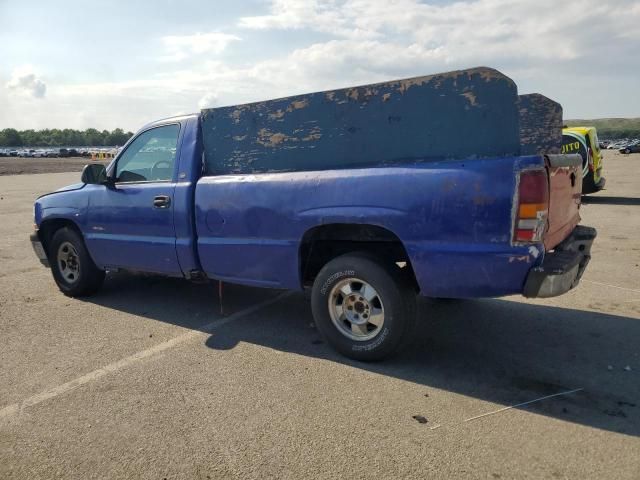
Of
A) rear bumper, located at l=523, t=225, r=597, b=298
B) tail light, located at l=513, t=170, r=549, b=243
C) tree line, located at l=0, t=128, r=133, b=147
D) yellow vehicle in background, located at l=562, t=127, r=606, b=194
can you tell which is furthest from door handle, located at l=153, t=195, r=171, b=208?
tree line, located at l=0, t=128, r=133, b=147

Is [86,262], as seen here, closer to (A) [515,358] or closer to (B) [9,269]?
(B) [9,269]

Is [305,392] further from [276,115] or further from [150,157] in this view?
[150,157]

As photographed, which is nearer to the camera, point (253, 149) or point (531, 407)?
point (531, 407)

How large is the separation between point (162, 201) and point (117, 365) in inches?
62.6

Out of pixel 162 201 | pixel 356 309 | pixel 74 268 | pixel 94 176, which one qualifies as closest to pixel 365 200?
pixel 356 309

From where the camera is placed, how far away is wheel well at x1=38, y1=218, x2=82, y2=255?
19.9ft

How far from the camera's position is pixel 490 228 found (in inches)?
132

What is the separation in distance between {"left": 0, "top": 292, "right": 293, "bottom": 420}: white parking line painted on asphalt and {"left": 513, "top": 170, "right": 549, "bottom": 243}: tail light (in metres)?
2.94

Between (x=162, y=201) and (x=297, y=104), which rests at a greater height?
(x=297, y=104)

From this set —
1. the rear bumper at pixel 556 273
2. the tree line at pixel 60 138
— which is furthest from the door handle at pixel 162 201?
the tree line at pixel 60 138

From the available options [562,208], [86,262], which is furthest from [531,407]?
[86,262]

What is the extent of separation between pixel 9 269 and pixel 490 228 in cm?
704

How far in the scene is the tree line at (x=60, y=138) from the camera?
142375 millimetres

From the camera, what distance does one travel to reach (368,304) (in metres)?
3.98
